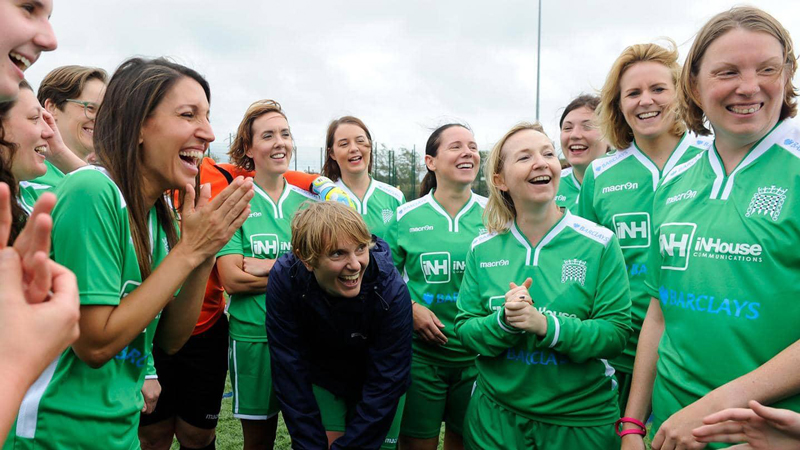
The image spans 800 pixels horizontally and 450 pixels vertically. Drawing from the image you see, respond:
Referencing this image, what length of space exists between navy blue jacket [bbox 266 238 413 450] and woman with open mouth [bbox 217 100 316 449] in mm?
551

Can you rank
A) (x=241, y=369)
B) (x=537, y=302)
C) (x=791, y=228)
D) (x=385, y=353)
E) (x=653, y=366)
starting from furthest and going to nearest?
(x=241, y=369) < (x=385, y=353) < (x=537, y=302) < (x=653, y=366) < (x=791, y=228)

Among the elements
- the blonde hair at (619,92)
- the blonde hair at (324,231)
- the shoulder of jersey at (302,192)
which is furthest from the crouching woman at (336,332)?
the blonde hair at (619,92)

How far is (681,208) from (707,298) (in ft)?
1.14

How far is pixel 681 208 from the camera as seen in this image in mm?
1882

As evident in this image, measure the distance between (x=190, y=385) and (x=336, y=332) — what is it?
1285 millimetres

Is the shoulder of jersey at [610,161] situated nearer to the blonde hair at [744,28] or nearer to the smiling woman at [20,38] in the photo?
the blonde hair at [744,28]

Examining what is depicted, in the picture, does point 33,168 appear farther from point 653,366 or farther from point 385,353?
point 653,366

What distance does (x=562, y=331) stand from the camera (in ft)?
7.55

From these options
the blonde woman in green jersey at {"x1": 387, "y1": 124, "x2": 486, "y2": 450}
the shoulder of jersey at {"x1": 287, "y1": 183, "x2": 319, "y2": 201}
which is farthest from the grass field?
the shoulder of jersey at {"x1": 287, "y1": 183, "x2": 319, "y2": 201}

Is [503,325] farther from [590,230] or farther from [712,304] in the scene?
[712,304]

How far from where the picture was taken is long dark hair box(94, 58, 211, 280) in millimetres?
1840

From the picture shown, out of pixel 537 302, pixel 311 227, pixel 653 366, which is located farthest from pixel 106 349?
pixel 653 366

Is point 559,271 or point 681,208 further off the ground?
point 681,208

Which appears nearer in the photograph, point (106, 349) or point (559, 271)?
point (106, 349)
